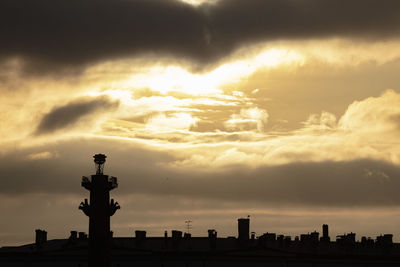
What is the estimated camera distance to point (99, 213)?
11281 cm

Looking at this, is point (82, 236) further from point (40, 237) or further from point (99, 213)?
point (99, 213)

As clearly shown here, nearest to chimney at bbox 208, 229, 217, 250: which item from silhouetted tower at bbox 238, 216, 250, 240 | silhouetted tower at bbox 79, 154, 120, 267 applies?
silhouetted tower at bbox 238, 216, 250, 240

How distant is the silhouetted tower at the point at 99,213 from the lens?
4441 inches

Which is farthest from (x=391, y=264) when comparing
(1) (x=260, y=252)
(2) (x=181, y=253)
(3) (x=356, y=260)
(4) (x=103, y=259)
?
(4) (x=103, y=259)

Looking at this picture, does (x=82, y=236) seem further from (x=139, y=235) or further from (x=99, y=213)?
(x=99, y=213)

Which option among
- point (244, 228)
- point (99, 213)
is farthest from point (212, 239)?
point (99, 213)

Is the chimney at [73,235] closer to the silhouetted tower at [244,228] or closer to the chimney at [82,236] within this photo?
the chimney at [82,236]

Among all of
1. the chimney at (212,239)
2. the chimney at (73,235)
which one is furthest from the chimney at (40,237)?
the chimney at (212,239)

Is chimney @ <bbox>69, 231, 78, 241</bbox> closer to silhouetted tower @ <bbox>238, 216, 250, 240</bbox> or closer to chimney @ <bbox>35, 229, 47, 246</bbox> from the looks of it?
chimney @ <bbox>35, 229, 47, 246</bbox>

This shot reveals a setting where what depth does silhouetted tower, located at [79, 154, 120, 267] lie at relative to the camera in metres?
113

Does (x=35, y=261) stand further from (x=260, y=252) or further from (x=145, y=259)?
(x=260, y=252)

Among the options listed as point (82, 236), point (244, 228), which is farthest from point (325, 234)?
point (82, 236)

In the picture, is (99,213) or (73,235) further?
(73,235)

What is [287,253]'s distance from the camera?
409 feet
